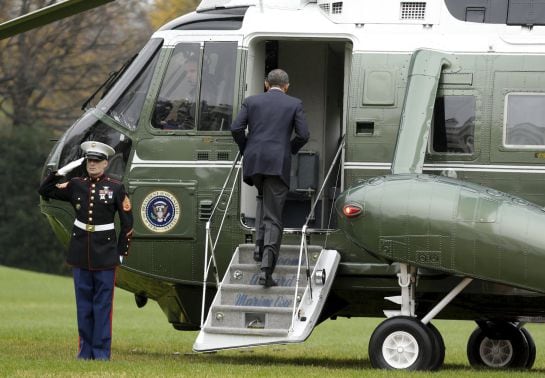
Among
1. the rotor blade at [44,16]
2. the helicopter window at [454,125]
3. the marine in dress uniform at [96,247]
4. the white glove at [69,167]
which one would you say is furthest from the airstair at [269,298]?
the rotor blade at [44,16]

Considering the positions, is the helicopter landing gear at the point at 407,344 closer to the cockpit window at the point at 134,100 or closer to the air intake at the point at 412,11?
the air intake at the point at 412,11

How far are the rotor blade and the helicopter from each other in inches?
1.8

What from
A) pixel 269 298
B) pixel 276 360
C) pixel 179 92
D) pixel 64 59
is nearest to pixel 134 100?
pixel 179 92

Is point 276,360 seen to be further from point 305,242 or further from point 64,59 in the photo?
point 64,59

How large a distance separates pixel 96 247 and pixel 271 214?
4.92 feet

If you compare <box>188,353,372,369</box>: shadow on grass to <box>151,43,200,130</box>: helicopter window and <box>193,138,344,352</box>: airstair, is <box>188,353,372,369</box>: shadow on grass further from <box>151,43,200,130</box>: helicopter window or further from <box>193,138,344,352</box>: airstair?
<box>151,43,200,130</box>: helicopter window

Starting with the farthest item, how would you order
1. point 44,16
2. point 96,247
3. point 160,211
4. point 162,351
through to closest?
point 162,351
point 160,211
point 44,16
point 96,247

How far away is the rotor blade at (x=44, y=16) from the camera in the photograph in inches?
478

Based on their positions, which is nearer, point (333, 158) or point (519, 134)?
point (519, 134)

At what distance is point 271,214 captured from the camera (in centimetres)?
A: 1180

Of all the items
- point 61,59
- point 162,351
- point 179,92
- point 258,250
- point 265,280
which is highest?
point 179,92

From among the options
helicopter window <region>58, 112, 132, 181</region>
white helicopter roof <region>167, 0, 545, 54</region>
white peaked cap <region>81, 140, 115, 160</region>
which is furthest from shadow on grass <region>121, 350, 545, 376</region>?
white helicopter roof <region>167, 0, 545, 54</region>

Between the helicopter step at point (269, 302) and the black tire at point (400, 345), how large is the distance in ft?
1.89

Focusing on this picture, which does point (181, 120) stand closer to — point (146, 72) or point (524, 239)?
point (146, 72)
